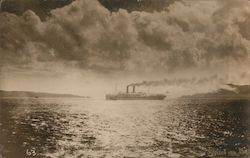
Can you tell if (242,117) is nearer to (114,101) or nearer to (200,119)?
(200,119)

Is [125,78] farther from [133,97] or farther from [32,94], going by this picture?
[32,94]

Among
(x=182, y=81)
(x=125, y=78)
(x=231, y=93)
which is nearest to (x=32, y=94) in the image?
(x=125, y=78)

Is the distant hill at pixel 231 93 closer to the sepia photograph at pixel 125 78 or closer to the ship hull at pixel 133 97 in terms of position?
the sepia photograph at pixel 125 78

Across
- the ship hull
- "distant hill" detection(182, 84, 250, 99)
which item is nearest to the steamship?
the ship hull

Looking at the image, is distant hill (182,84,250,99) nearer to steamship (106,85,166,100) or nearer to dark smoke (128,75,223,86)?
dark smoke (128,75,223,86)

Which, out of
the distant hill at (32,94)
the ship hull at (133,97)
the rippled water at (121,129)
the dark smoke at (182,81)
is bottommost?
the rippled water at (121,129)

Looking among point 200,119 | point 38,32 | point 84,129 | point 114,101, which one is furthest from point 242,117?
point 38,32

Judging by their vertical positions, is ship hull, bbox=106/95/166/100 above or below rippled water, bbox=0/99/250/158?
above

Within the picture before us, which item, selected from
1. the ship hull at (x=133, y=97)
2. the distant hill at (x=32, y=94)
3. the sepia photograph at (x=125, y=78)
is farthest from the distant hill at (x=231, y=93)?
the distant hill at (x=32, y=94)
